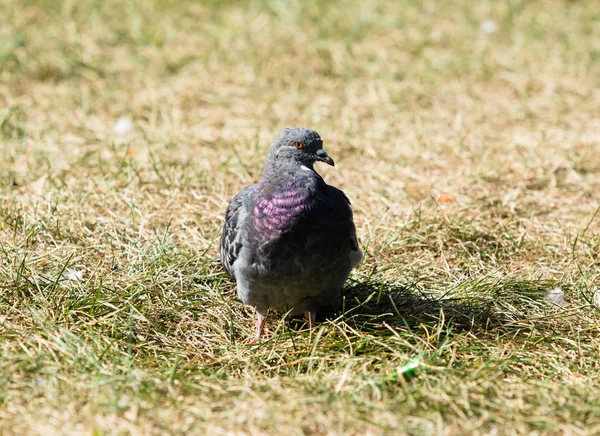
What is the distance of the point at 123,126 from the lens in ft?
22.5

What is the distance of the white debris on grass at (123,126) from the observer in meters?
6.84

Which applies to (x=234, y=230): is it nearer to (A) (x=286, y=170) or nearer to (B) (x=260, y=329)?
(A) (x=286, y=170)

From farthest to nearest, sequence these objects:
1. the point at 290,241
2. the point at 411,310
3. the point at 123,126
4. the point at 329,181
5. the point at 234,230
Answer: the point at 123,126 → the point at 329,181 → the point at 411,310 → the point at 234,230 → the point at 290,241

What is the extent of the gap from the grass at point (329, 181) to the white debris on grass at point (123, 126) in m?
0.08

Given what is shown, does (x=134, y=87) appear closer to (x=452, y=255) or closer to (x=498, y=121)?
(x=498, y=121)

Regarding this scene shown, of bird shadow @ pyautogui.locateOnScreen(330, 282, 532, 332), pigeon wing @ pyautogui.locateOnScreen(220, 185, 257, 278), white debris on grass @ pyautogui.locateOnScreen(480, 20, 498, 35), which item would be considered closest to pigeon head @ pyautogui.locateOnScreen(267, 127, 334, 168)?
pigeon wing @ pyautogui.locateOnScreen(220, 185, 257, 278)

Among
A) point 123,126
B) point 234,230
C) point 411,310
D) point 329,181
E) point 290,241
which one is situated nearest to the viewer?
point 290,241

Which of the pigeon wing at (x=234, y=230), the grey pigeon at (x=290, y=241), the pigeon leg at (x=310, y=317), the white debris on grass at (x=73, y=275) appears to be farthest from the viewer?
the white debris on grass at (x=73, y=275)

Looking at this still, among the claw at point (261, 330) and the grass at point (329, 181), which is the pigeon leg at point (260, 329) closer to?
the claw at point (261, 330)

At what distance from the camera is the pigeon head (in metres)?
4.36

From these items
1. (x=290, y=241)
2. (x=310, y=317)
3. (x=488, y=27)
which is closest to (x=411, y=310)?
(x=310, y=317)

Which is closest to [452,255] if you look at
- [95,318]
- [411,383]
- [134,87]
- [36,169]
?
[411,383]

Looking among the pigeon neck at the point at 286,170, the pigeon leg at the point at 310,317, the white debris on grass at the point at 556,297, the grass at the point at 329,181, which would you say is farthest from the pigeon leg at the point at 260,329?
the white debris on grass at the point at 556,297

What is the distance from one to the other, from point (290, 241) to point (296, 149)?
0.62 metres
